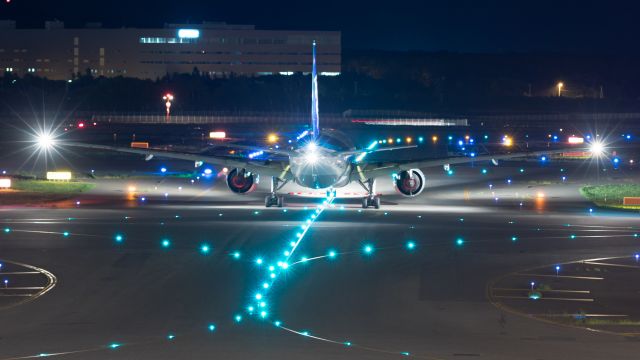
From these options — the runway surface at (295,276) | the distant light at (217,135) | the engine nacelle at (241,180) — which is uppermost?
the distant light at (217,135)

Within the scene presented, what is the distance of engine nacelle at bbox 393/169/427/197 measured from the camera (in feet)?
164

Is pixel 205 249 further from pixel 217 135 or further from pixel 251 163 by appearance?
pixel 217 135

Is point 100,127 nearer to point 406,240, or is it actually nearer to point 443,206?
point 443,206

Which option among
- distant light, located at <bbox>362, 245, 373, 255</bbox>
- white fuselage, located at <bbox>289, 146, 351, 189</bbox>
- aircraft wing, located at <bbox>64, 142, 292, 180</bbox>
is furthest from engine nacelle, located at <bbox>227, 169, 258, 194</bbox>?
distant light, located at <bbox>362, 245, 373, 255</bbox>

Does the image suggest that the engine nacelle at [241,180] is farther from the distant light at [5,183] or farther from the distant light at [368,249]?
the distant light at [368,249]

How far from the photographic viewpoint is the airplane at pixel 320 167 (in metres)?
44.7

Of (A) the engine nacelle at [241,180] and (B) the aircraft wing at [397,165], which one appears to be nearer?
(B) the aircraft wing at [397,165]

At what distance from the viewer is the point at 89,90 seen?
546ft

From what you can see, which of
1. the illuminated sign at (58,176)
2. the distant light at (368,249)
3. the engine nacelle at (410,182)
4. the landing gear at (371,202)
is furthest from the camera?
the illuminated sign at (58,176)

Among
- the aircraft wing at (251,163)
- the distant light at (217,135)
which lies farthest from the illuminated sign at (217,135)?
the aircraft wing at (251,163)

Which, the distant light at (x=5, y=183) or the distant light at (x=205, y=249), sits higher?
the distant light at (x=5, y=183)

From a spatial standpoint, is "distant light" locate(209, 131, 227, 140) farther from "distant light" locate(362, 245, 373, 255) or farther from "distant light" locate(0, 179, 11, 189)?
"distant light" locate(362, 245, 373, 255)

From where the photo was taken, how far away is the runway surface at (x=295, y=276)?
18.6m

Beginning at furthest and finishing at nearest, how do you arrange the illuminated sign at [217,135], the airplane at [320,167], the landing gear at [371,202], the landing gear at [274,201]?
the illuminated sign at [217,135] < the landing gear at [274,201] < the landing gear at [371,202] < the airplane at [320,167]
